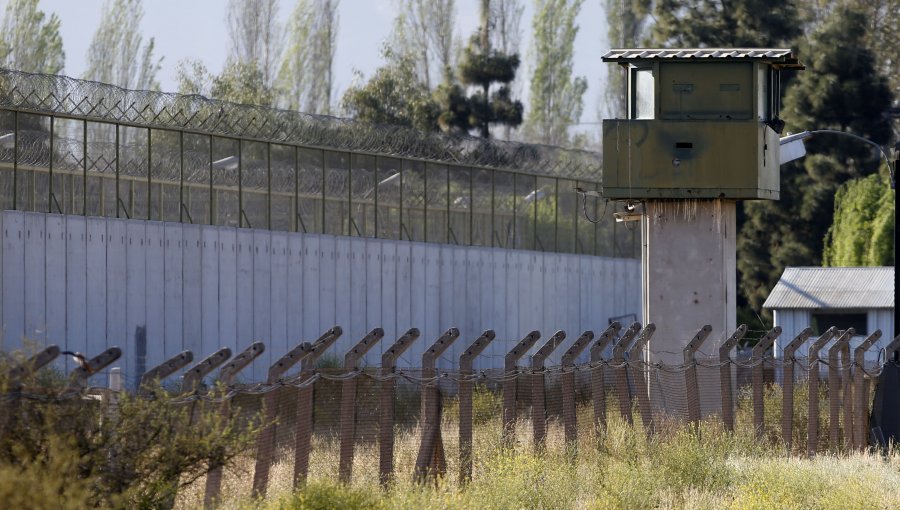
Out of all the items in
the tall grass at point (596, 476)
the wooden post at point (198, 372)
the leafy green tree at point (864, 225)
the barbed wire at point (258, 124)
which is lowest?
the tall grass at point (596, 476)

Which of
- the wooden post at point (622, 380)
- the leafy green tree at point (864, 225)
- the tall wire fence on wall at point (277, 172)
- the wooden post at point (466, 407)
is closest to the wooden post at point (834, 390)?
the wooden post at point (622, 380)

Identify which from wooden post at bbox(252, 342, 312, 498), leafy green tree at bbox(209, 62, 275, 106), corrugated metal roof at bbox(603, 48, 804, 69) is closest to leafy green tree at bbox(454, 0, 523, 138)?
leafy green tree at bbox(209, 62, 275, 106)

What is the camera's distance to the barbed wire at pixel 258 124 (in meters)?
23.9

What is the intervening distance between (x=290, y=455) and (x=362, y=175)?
1946cm

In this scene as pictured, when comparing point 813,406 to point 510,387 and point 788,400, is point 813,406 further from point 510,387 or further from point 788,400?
point 510,387

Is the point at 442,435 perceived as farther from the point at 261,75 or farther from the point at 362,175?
the point at 261,75

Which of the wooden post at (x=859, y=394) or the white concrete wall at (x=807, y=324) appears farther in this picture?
the white concrete wall at (x=807, y=324)

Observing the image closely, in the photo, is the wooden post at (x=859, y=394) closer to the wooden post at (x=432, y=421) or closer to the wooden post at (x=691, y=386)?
the wooden post at (x=691, y=386)

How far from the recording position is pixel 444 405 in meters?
16.5

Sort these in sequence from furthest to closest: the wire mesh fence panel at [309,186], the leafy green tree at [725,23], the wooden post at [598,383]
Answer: the leafy green tree at [725,23] < the wire mesh fence panel at [309,186] < the wooden post at [598,383]

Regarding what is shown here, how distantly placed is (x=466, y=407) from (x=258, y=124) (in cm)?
1514

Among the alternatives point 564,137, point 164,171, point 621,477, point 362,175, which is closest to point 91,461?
point 621,477

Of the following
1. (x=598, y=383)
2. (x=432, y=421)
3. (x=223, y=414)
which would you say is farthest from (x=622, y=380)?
(x=223, y=414)

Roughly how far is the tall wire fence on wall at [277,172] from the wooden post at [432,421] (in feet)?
37.2
